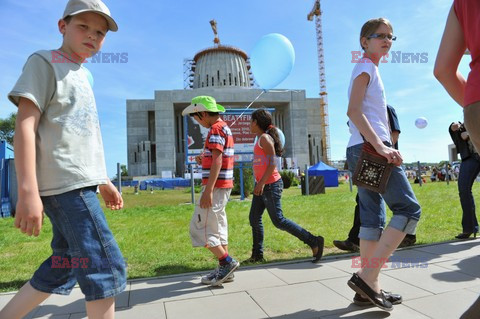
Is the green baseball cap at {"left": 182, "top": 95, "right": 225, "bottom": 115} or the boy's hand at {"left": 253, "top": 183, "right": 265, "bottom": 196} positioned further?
the boy's hand at {"left": 253, "top": 183, "right": 265, "bottom": 196}

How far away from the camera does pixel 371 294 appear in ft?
7.61

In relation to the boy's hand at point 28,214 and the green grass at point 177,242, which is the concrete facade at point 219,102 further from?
the boy's hand at point 28,214

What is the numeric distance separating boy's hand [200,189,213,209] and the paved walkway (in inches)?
28.5

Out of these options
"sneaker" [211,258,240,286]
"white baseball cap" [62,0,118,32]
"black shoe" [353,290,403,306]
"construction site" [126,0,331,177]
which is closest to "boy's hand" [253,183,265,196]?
"sneaker" [211,258,240,286]

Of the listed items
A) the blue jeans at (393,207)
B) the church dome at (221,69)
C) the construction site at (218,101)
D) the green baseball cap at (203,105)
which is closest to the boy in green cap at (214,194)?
the green baseball cap at (203,105)

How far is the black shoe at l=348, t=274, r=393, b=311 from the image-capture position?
2305 millimetres

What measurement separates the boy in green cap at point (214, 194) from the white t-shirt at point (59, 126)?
1.45 metres

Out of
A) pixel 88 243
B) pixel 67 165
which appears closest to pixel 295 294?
pixel 88 243

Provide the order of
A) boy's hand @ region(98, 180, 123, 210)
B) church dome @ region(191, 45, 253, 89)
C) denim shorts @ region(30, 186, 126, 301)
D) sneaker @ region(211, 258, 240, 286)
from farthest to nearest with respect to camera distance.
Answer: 1. church dome @ region(191, 45, 253, 89)
2. sneaker @ region(211, 258, 240, 286)
3. boy's hand @ region(98, 180, 123, 210)
4. denim shorts @ region(30, 186, 126, 301)

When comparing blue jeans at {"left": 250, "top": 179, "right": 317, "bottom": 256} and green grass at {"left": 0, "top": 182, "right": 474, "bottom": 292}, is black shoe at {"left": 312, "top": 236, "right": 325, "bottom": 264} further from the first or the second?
green grass at {"left": 0, "top": 182, "right": 474, "bottom": 292}

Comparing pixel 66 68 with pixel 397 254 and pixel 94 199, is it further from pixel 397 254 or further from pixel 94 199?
pixel 397 254

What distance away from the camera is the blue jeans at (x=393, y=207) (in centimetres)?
237

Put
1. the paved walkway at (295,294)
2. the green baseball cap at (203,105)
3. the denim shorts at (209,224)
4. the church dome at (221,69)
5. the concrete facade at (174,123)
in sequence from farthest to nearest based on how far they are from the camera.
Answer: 1. the church dome at (221,69)
2. the concrete facade at (174,123)
3. the green baseball cap at (203,105)
4. the denim shorts at (209,224)
5. the paved walkway at (295,294)

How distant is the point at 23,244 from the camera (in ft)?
17.5
